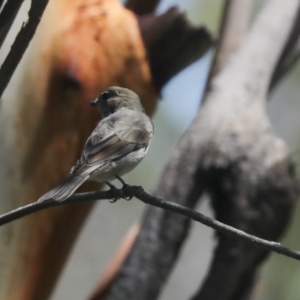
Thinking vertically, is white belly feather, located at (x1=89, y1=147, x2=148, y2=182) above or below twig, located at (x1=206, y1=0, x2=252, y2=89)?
below

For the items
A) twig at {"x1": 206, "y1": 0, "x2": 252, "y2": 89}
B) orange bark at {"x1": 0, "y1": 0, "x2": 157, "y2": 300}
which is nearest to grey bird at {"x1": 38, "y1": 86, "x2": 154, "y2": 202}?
orange bark at {"x1": 0, "y1": 0, "x2": 157, "y2": 300}

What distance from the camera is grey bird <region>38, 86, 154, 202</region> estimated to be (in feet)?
3.48

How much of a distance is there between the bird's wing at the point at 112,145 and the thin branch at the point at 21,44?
1.04 ft

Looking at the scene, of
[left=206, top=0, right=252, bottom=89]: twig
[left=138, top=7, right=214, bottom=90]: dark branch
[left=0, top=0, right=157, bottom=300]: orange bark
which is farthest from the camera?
[left=206, top=0, right=252, bottom=89]: twig

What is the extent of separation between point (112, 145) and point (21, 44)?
1.29 ft

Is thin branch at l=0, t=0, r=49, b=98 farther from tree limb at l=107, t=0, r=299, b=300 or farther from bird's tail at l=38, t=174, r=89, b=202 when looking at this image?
tree limb at l=107, t=0, r=299, b=300

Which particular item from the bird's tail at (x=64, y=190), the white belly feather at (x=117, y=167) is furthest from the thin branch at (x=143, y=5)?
the bird's tail at (x=64, y=190)

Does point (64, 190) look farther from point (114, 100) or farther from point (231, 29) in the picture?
point (231, 29)

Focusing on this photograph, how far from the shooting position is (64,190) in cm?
94

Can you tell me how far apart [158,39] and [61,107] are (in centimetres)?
35

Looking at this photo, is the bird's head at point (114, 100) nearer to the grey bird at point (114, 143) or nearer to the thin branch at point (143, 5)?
the grey bird at point (114, 143)

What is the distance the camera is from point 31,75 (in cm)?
158

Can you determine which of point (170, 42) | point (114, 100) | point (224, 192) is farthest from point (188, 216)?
point (170, 42)

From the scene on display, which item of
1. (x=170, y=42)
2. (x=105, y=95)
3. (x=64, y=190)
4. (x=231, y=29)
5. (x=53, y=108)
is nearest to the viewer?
(x=64, y=190)
